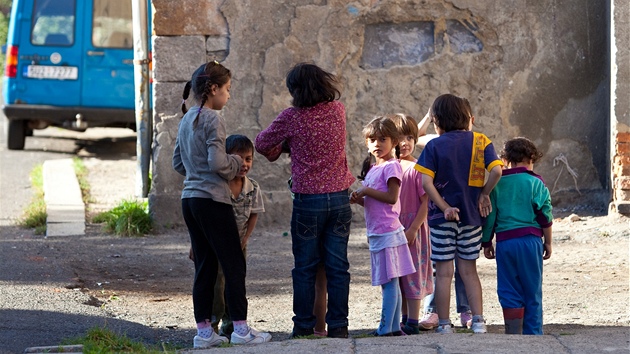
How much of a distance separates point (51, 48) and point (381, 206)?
787 centimetres

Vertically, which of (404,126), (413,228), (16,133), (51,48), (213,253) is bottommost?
(213,253)

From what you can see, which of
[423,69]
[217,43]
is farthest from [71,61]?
[423,69]

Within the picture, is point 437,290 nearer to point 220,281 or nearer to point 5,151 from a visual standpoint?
point 220,281

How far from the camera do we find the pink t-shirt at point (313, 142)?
174 inches

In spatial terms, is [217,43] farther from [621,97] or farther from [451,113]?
[451,113]

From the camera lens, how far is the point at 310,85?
4.36 metres

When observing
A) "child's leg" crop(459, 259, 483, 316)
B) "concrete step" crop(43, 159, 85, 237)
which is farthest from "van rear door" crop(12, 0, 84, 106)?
"child's leg" crop(459, 259, 483, 316)

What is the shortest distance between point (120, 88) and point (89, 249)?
15.7 ft

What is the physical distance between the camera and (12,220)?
8.23 m

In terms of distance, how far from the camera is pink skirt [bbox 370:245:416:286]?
4461 millimetres

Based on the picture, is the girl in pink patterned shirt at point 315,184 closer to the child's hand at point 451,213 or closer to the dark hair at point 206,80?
the dark hair at point 206,80

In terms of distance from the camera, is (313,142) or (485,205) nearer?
(313,142)

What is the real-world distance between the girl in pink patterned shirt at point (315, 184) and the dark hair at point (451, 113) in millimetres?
487

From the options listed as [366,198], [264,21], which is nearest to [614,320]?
[366,198]
